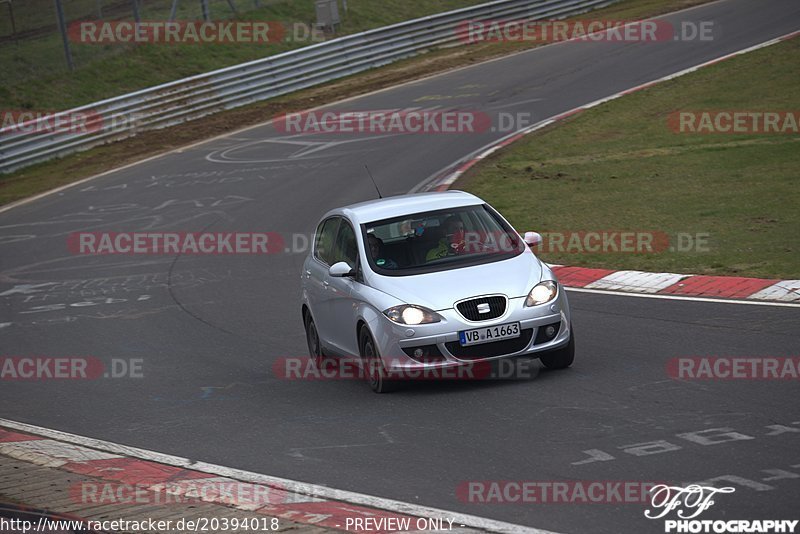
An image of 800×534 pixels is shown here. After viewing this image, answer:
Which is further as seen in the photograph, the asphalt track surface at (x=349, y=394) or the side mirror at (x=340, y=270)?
the side mirror at (x=340, y=270)

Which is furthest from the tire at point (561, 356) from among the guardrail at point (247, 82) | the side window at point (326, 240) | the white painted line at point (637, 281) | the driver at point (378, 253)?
the guardrail at point (247, 82)

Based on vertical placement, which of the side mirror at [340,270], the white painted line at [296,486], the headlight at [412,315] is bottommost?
the white painted line at [296,486]

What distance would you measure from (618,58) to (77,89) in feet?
55.5

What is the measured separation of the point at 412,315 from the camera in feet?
31.1

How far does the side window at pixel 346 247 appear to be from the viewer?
10.6 metres

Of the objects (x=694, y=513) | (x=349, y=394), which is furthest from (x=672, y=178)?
(x=694, y=513)

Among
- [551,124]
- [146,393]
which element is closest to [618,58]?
[551,124]

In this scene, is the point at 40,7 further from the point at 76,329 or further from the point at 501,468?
the point at 501,468

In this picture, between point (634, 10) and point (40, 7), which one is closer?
point (40, 7)

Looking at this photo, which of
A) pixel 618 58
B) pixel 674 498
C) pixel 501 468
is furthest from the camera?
pixel 618 58

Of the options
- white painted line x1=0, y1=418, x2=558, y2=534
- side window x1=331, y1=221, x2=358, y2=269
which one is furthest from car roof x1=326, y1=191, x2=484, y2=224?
white painted line x1=0, y1=418, x2=558, y2=534

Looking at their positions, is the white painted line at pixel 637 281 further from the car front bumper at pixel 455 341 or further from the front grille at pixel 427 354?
the front grille at pixel 427 354

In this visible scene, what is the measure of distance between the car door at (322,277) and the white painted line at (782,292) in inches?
177

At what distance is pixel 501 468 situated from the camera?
24.0 feet
